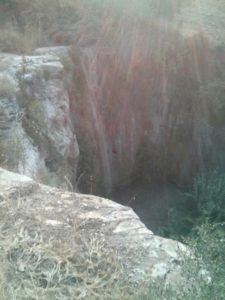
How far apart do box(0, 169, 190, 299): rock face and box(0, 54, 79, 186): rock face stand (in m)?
1.44

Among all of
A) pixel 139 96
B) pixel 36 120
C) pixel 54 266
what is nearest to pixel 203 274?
pixel 54 266

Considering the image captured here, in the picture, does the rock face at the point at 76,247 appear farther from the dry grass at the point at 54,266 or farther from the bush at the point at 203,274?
the bush at the point at 203,274

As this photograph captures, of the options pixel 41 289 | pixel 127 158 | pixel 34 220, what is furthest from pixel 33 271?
pixel 127 158

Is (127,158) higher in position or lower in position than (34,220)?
lower

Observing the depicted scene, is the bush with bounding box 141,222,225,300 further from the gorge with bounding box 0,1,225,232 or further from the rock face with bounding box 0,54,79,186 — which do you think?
the gorge with bounding box 0,1,225,232

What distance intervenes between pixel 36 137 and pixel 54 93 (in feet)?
3.47

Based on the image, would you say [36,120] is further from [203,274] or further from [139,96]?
[203,274]

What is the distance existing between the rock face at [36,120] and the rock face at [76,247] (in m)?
1.44

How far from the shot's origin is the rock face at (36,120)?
567 cm

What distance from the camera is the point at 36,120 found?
21.4 ft

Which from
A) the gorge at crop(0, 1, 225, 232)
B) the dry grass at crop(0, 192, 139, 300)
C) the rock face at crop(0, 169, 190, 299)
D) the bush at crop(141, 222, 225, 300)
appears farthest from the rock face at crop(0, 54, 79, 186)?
the bush at crop(141, 222, 225, 300)

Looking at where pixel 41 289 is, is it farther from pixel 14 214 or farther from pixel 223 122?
pixel 223 122

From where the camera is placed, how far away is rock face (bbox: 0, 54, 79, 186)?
5668mm

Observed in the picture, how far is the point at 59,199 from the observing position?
13.2ft
